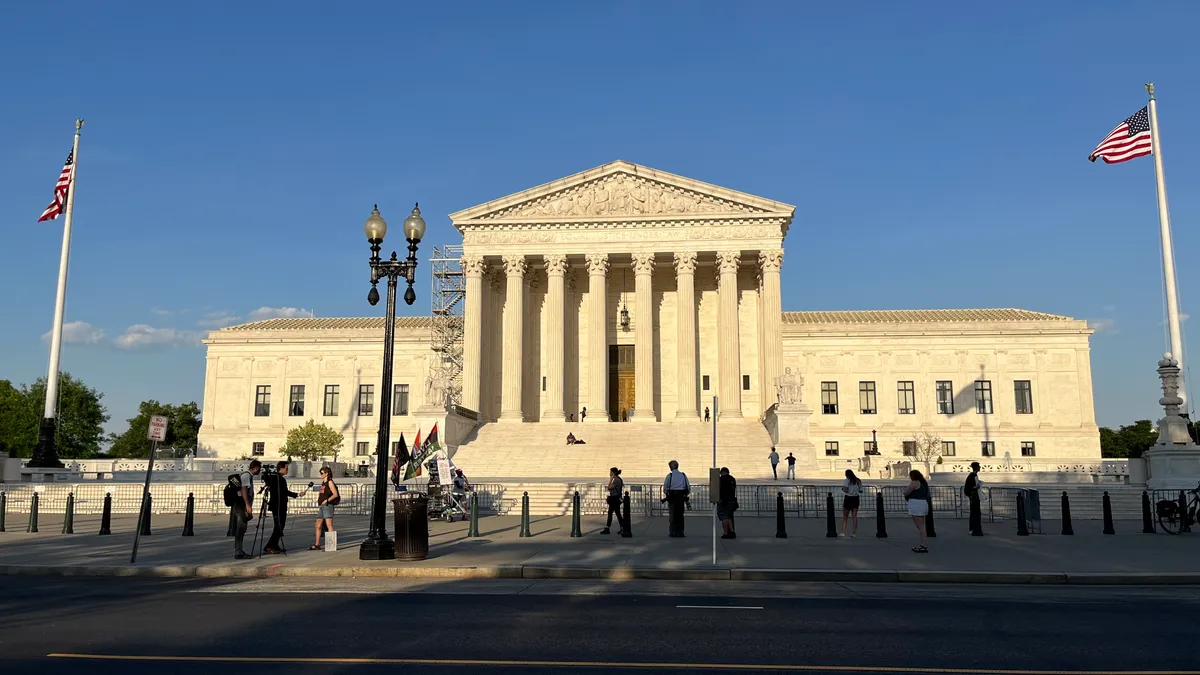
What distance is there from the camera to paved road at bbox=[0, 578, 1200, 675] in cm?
799

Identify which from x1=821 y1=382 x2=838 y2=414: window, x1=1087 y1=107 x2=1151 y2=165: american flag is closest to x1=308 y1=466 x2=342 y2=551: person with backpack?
x1=1087 y1=107 x2=1151 y2=165: american flag

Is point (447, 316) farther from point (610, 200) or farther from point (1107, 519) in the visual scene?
point (1107, 519)

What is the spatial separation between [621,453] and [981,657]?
3586cm

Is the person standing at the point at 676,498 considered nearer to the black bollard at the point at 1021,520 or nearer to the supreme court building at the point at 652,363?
the black bollard at the point at 1021,520

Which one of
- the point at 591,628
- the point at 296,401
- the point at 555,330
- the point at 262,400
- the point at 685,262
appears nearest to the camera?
the point at 591,628

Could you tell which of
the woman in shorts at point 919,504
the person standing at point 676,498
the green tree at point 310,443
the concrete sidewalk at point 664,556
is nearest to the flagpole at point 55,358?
the concrete sidewalk at point 664,556

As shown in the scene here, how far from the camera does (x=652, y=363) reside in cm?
5394

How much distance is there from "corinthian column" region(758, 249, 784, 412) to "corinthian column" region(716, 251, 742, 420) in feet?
5.33

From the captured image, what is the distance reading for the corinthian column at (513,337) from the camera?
173ft

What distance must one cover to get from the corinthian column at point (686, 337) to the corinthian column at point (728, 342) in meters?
1.62

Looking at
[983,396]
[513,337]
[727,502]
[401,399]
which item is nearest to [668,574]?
[727,502]

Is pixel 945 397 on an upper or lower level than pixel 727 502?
upper

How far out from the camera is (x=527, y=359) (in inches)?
2210

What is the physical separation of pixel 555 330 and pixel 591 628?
44.5 m
